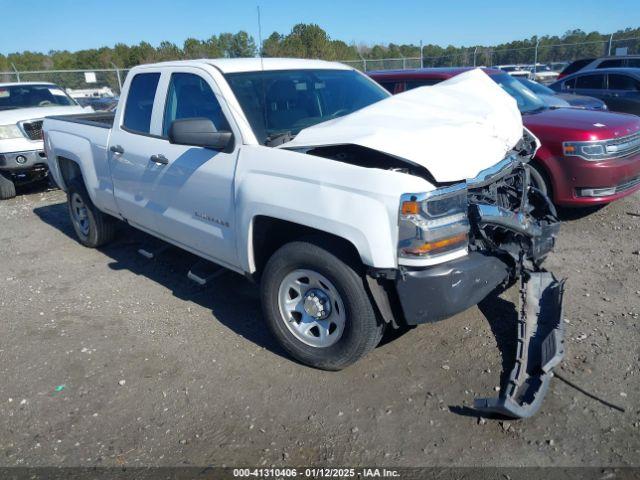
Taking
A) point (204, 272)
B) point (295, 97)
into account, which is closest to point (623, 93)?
point (295, 97)

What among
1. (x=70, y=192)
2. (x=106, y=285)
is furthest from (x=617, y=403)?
(x=70, y=192)

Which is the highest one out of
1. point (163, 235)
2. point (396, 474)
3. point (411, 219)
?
point (411, 219)

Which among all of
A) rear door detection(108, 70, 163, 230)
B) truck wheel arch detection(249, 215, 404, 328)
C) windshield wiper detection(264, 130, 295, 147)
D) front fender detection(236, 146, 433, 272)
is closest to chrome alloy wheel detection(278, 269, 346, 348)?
truck wheel arch detection(249, 215, 404, 328)

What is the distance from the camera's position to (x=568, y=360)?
3521 mm

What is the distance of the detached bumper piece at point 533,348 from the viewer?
9.64ft

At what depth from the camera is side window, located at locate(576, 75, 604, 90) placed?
37.8 feet

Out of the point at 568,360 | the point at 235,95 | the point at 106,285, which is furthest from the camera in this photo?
the point at 106,285

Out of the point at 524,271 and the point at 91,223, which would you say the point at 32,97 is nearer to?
the point at 91,223

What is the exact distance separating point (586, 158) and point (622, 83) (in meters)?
6.99

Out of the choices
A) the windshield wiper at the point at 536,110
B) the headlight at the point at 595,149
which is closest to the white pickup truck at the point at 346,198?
the headlight at the point at 595,149

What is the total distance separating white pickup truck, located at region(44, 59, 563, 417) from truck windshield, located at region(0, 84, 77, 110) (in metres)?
6.48

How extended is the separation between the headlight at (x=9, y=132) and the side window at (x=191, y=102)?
18.4ft

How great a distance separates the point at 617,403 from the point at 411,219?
5.36 feet

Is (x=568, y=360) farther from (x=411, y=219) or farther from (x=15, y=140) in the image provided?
(x=15, y=140)
